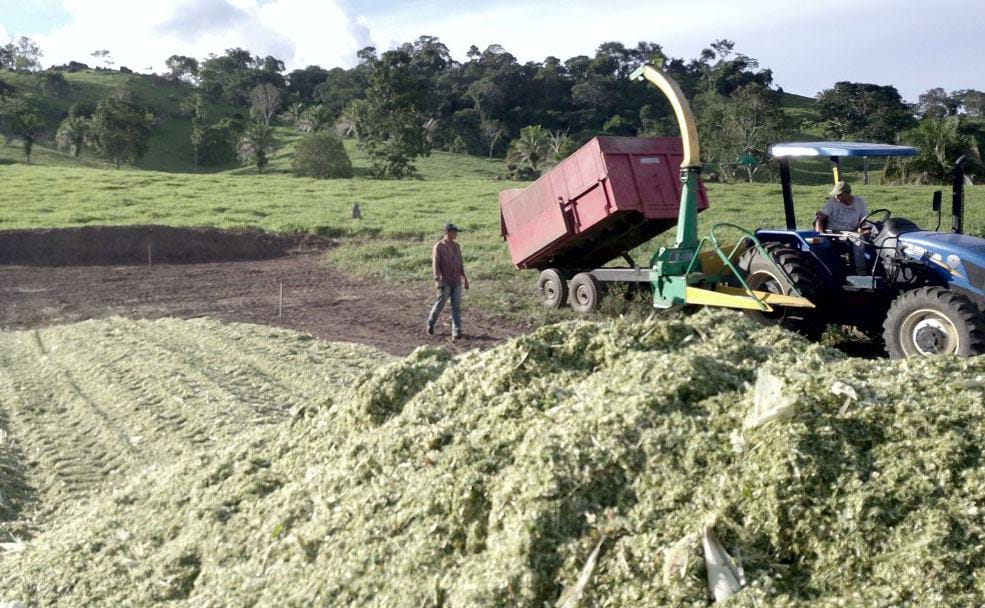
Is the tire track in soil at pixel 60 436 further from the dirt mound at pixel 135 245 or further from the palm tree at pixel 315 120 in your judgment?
the palm tree at pixel 315 120

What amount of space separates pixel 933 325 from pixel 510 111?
2586 inches

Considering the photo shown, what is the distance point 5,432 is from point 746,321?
657 cm

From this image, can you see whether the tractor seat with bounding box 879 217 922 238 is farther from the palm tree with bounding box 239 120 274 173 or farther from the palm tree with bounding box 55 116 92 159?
the palm tree with bounding box 55 116 92 159

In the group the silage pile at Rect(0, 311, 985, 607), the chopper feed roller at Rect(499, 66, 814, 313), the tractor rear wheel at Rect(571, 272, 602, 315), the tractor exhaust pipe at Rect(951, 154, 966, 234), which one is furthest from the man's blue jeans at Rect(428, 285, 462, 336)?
the silage pile at Rect(0, 311, 985, 607)

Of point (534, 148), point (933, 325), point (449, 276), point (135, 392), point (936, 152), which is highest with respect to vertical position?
point (534, 148)

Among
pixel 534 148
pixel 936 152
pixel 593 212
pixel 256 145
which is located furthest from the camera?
pixel 256 145

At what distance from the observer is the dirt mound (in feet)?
68.9

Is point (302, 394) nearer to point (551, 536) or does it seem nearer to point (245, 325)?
point (245, 325)

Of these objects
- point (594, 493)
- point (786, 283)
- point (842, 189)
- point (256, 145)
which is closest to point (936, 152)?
point (842, 189)

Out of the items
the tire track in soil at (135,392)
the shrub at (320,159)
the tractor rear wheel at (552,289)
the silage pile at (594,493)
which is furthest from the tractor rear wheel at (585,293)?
the shrub at (320,159)

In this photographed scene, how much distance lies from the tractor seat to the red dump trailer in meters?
3.29

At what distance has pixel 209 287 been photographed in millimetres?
17141

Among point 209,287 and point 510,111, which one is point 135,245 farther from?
point 510,111

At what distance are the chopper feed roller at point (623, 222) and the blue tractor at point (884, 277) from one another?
11.6 inches
